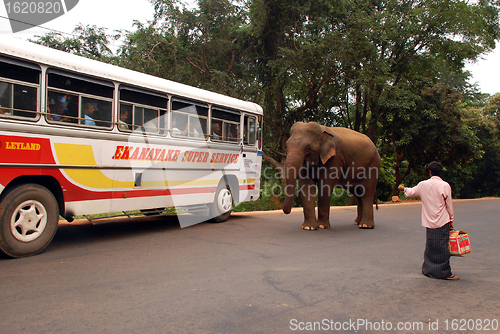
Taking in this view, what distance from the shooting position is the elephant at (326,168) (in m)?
9.20

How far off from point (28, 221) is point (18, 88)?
6.48 feet

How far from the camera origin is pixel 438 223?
5641 millimetres

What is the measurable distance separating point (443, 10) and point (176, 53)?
12397 mm

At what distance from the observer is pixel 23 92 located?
621 cm

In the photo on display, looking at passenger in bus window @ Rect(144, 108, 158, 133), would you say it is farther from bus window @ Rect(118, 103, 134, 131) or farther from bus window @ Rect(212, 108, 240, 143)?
bus window @ Rect(212, 108, 240, 143)

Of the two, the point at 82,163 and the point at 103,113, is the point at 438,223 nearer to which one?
the point at 82,163

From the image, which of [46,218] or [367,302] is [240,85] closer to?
[46,218]

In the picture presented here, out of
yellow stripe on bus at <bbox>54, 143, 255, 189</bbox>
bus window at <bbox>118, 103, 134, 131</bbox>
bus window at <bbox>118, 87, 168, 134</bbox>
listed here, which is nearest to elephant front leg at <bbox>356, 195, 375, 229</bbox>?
bus window at <bbox>118, 87, 168, 134</bbox>

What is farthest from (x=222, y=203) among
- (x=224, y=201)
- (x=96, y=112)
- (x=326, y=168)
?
(x=96, y=112)

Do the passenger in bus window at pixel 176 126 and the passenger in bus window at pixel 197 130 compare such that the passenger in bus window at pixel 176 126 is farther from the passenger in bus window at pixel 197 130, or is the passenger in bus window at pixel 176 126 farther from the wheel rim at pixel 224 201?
the wheel rim at pixel 224 201

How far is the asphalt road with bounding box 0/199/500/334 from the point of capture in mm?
3943

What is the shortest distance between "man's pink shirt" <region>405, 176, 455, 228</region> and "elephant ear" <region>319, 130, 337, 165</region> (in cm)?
372

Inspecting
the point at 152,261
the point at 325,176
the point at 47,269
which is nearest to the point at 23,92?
the point at 47,269

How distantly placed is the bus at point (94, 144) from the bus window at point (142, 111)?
2 centimetres
